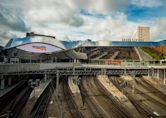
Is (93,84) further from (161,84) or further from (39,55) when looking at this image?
(39,55)

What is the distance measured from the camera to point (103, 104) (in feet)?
192

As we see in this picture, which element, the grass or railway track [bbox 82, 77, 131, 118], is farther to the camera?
the grass

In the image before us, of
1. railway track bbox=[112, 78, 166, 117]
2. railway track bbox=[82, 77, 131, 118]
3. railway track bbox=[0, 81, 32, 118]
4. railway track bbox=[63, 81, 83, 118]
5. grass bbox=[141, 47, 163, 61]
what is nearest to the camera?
railway track bbox=[0, 81, 32, 118]

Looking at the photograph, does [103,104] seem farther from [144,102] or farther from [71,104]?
[144,102]

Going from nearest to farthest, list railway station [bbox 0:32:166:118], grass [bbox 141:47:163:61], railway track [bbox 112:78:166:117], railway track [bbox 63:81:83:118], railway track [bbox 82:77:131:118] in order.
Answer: railway track [bbox 63:81:83:118] < railway track [bbox 82:77:131:118] < railway station [bbox 0:32:166:118] < railway track [bbox 112:78:166:117] < grass [bbox 141:47:163:61]

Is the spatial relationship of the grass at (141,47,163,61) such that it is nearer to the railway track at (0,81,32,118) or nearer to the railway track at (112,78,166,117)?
the railway track at (112,78,166,117)

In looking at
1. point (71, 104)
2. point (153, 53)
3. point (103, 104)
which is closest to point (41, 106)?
point (71, 104)

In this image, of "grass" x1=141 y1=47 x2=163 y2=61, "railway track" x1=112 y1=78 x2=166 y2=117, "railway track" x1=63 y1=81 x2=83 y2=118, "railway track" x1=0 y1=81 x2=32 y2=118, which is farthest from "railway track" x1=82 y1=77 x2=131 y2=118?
"grass" x1=141 y1=47 x2=163 y2=61

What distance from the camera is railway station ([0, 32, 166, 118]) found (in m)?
52.3

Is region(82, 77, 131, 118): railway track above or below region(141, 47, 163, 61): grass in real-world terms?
below

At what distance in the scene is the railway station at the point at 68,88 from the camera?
52344 mm

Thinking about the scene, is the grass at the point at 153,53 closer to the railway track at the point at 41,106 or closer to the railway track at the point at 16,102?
the railway track at the point at 41,106

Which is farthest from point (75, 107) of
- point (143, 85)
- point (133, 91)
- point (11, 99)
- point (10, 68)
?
point (143, 85)

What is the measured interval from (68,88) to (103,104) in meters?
21.4
